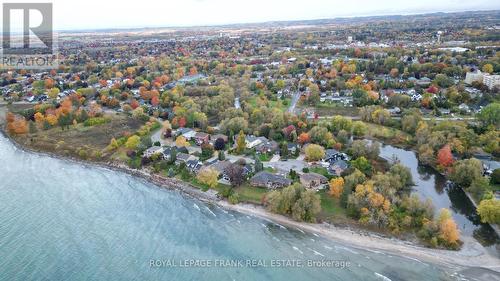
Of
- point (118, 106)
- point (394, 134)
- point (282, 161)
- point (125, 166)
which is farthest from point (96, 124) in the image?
point (394, 134)

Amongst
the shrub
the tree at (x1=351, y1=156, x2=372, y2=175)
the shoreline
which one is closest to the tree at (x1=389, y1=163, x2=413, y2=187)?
the tree at (x1=351, y1=156, x2=372, y2=175)

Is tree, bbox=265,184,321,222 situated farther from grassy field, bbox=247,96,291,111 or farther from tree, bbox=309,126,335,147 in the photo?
grassy field, bbox=247,96,291,111

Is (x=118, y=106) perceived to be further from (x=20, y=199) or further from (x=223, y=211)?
(x=223, y=211)

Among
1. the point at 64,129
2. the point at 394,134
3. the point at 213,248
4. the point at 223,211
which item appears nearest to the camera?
the point at 213,248

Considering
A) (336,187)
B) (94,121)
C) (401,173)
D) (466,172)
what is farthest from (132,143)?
(466,172)

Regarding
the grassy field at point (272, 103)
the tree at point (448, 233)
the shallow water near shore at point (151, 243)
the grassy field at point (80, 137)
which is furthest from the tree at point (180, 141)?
the tree at point (448, 233)

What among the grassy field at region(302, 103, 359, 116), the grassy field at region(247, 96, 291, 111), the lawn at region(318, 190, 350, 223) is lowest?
the lawn at region(318, 190, 350, 223)

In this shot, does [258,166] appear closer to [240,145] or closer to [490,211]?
[240,145]
